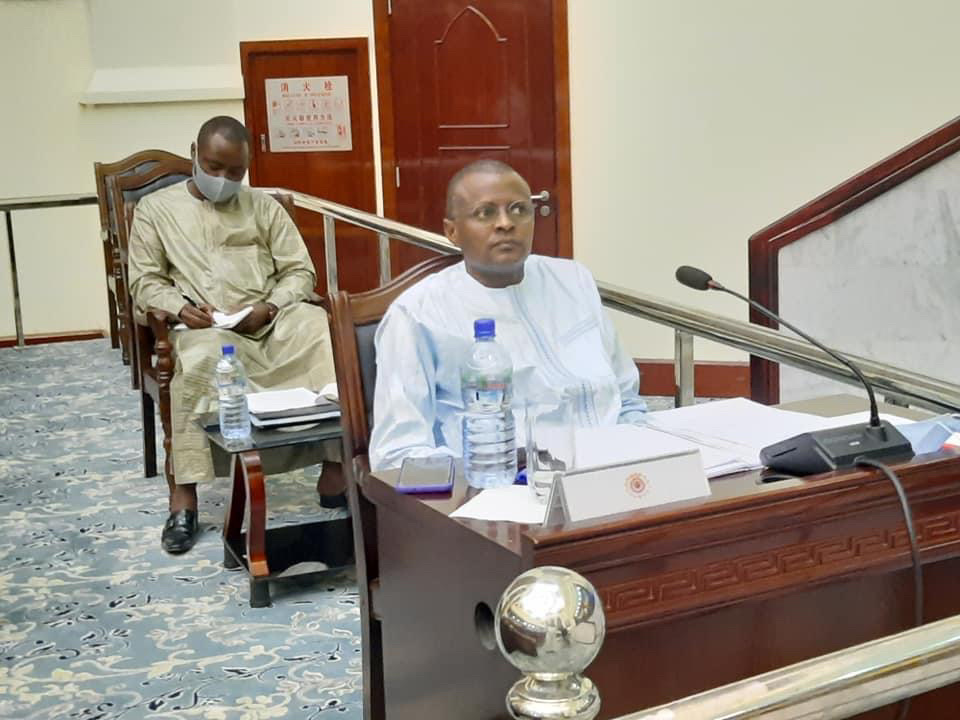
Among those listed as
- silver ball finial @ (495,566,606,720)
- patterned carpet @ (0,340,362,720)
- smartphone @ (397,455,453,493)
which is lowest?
patterned carpet @ (0,340,362,720)

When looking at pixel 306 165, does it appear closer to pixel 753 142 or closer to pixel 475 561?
pixel 753 142

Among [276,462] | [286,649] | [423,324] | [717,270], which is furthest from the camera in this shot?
[717,270]

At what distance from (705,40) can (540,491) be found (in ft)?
13.5

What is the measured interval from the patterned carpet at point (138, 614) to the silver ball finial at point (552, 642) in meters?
1.92

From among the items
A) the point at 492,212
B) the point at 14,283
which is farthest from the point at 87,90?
the point at 492,212

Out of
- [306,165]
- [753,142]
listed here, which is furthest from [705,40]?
[306,165]

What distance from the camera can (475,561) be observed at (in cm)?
159

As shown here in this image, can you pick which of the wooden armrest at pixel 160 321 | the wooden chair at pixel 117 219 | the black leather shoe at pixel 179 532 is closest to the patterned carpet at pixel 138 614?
the black leather shoe at pixel 179 532

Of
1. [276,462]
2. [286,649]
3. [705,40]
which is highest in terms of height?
[705,40]

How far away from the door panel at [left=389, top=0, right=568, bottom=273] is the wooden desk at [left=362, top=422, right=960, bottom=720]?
14.1 feet

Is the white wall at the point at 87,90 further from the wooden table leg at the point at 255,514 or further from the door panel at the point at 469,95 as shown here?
the wooden table leg at the point at 255,514

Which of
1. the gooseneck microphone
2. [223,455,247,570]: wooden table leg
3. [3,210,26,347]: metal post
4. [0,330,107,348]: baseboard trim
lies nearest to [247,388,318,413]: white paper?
[223,455,247,570]: wooden table leg

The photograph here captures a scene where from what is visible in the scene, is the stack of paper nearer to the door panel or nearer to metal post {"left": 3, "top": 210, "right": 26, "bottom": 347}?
the door panel

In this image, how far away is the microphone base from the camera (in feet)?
5.45
